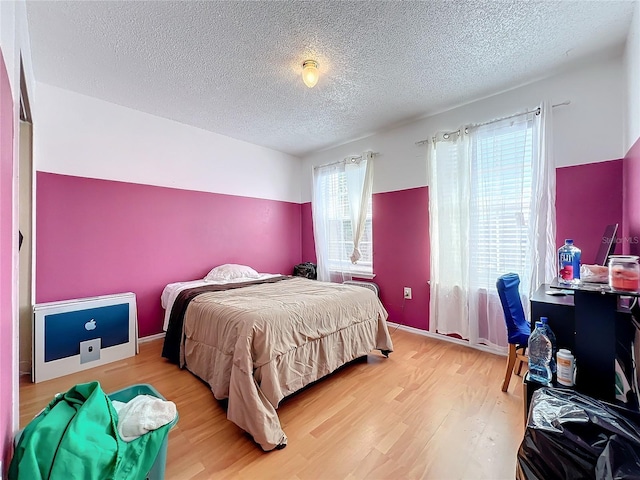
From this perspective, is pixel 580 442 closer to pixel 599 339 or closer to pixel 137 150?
pixel 599 339

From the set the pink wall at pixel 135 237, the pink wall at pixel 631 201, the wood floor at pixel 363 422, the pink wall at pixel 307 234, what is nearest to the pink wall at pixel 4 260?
the wood floor at pixel 363 422

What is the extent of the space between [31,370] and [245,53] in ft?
10.5

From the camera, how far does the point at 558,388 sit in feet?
3.73

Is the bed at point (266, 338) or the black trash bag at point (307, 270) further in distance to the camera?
the black trash bag at point (307, 270)

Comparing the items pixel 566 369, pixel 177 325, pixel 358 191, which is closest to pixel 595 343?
pixel 566 369

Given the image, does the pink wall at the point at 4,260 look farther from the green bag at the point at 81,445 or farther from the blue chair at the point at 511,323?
the blue chair at the point at 511,323

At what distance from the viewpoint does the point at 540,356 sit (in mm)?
1302

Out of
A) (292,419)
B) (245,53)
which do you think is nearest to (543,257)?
(292,419)

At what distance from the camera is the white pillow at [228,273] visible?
3.39 metres

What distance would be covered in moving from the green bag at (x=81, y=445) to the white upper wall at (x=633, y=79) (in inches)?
127

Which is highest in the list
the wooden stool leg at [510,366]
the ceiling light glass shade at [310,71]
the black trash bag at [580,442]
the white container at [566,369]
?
the ceiling light glass shade at [310,71]

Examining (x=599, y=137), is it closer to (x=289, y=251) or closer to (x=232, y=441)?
(x=232, y=441)

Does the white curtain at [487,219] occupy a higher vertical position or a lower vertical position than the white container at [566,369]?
higher

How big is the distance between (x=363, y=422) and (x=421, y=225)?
91.1 inches
